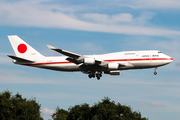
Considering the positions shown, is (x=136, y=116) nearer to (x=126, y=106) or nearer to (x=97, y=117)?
(x=126, y=106)

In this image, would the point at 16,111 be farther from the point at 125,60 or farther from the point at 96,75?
the point at 125,60

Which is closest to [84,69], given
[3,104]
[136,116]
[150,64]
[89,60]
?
[89,60]

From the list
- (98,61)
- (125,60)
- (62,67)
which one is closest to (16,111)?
(62,67)

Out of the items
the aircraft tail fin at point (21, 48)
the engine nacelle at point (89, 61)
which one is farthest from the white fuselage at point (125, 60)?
the engine nacelle at point (89, 61)

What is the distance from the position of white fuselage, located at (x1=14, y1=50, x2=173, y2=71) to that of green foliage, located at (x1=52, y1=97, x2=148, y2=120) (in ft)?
47.5

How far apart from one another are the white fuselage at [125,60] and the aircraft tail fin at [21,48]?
302 cm

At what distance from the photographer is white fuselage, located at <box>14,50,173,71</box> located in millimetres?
65688

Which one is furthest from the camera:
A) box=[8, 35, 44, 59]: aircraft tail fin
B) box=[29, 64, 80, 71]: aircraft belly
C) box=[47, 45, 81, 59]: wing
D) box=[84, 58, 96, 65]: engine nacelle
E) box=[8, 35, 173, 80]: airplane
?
box=[8, 35, 44, 59]: aircraft tail fin

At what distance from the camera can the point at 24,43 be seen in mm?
74312

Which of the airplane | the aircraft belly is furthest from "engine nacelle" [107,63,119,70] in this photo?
the aircraft belly

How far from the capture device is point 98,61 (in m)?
65.4

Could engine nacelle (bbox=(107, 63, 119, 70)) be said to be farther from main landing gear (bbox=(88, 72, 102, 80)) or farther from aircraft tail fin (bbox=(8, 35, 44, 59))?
aircraft tail fin (bbox=(8, 35, 44, 59))

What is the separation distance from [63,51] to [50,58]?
735cm

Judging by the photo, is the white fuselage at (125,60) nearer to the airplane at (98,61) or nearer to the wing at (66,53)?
the airplane at (98,61)
